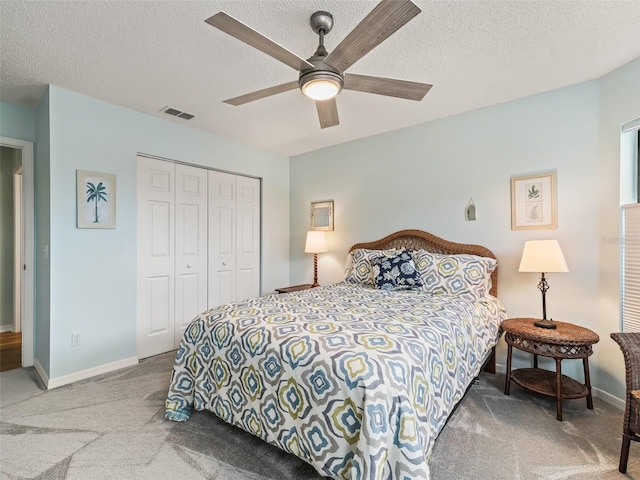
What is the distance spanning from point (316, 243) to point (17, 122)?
324 cm

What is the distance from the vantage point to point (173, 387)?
2113mm

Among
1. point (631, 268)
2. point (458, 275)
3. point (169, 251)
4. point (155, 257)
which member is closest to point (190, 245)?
point (169, 251)

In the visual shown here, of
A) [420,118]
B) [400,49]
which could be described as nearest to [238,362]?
[400,49]

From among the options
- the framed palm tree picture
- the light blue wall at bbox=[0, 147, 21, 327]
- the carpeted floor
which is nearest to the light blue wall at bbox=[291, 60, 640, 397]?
the carpeted floor

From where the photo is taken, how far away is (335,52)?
162 centimetres

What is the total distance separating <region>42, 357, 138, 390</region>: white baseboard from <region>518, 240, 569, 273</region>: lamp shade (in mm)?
3673

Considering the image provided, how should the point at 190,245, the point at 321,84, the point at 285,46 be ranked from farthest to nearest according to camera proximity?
the point at 190,245 < the point at 285,46 < the point at 321,84

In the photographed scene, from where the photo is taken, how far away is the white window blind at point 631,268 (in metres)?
2.24

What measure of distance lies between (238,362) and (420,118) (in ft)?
9.70

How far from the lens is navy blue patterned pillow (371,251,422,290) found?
9.59 feet

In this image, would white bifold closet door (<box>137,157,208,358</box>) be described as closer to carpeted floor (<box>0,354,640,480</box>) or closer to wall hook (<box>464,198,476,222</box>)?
carpeted floor (<box>0,354,640,480</box>)

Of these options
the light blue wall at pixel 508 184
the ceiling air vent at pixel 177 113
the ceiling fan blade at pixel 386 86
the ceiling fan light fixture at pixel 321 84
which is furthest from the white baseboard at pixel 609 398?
the ceiling air vent at pixel 177 113

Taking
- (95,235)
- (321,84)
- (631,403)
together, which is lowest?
(631,403)

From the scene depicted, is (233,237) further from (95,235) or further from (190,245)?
(95,235)
